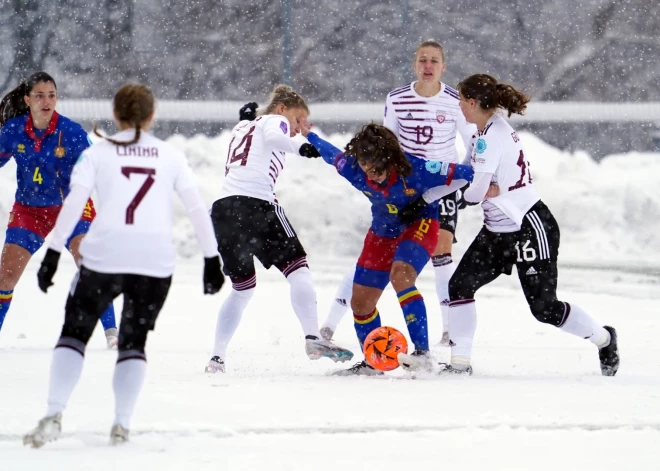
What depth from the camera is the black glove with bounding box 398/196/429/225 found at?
682 centimetres

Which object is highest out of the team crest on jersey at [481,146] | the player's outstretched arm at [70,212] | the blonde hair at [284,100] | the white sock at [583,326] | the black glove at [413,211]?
the blonde hair at [284,100]

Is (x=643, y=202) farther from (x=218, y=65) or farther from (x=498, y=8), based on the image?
(x=218, y=65)

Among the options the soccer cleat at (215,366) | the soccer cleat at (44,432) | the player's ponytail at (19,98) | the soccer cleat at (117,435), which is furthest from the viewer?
the player's ponytail at (19,98)

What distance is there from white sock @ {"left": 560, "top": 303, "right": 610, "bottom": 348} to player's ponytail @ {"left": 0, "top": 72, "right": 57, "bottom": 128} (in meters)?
3.66

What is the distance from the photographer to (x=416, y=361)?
673 cm

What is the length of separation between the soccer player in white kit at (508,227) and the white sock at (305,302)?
2.87 ft

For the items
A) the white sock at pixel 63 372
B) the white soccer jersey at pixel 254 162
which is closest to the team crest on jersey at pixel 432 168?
the white soccer jersey at pixel 254 162

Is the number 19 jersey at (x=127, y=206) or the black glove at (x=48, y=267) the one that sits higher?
the number 19 jersey at (x=127, y=206)

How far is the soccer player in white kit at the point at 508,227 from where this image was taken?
6629 mm

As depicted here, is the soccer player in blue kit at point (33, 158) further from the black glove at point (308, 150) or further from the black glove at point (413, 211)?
the black glove at point (413, 211)

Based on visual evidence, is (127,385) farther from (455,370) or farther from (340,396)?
(455,370)

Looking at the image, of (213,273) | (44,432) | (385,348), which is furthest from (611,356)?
(44,432)

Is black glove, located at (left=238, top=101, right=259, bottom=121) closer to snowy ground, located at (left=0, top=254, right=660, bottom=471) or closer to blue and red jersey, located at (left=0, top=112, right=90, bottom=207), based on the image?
blue and red jersey, located at (left=0, top=112, right=90, bottom=207)

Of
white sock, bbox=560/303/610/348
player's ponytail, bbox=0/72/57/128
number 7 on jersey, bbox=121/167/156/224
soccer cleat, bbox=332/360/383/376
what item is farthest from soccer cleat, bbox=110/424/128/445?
player's ponytail, bbox=0/72/57/128
